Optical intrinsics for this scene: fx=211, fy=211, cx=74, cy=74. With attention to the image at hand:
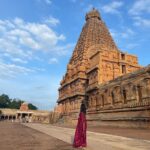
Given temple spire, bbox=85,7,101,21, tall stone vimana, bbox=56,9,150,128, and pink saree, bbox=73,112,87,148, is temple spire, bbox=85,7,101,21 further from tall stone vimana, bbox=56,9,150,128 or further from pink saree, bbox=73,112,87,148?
pink saree, bbox=73,112,87,148

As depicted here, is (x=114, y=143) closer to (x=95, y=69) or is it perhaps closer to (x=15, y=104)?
(x=95, y=69)

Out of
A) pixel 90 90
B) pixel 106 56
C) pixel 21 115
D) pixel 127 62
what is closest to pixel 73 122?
pixel 90 90

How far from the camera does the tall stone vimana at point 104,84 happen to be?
87.7 feet

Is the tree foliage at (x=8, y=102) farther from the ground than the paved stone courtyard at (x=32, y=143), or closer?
farther from the ground

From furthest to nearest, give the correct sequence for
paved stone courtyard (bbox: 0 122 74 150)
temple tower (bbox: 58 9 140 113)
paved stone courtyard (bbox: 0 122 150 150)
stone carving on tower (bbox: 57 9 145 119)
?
temple tower (bbox: 58 9 140 113)
stone carving on tower (bbox: 57 9 145 119)
paved stone courtyard (bbox: 0 122 74 150)
paved stone courtyard (bbox: 0 122 150 150)

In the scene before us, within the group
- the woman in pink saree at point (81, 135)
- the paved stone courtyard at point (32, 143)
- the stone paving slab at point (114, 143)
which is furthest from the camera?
the woman in pink saree at point (81, 135)

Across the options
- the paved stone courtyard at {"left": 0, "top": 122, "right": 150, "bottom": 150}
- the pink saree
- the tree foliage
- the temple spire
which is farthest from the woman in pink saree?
the tree foliage

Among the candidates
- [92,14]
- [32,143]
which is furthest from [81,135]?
[92,14]

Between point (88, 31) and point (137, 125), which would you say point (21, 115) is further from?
point (137, 125)

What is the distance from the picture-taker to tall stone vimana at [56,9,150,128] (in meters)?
26.7

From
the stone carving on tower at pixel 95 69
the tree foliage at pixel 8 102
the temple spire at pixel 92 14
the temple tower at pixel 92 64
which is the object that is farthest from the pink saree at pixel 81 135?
the tree foliage at pixel 8 102

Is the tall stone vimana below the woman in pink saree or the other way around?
the other way around

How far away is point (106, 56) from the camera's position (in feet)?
156

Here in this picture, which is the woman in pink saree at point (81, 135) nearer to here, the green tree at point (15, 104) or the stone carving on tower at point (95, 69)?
the stone carving on tower at point (95, 69)
